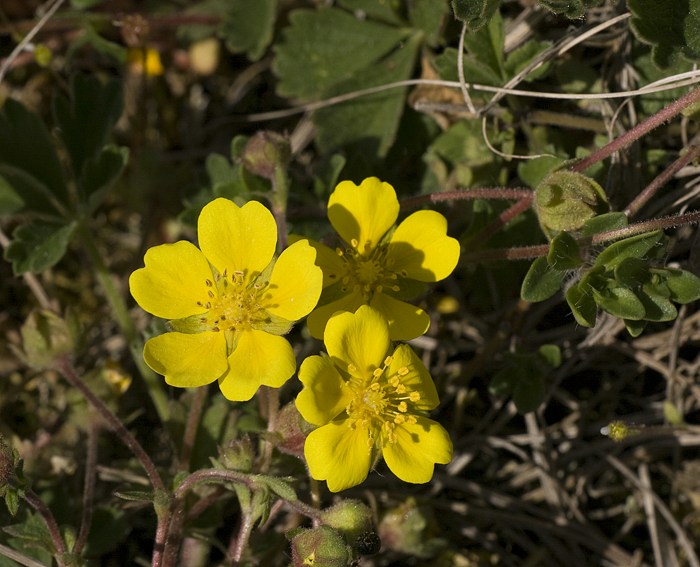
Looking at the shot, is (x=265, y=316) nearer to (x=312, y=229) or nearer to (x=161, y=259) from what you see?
(x=161, y=259)

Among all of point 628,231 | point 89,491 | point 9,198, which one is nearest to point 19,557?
point 89,491

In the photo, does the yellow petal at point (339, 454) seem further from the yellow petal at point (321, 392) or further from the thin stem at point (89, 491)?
the thin stem at point (89, 491)

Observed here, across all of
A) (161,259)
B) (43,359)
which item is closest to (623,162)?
(161,259)

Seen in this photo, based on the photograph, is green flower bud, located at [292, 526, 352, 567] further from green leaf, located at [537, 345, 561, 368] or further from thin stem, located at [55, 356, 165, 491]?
green leaf, located at [537, 345, 561, 368]

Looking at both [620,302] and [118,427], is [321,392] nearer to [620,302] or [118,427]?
[118,427]

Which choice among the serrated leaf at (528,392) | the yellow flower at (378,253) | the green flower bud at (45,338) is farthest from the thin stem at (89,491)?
the serrated leaf at (528,392)
